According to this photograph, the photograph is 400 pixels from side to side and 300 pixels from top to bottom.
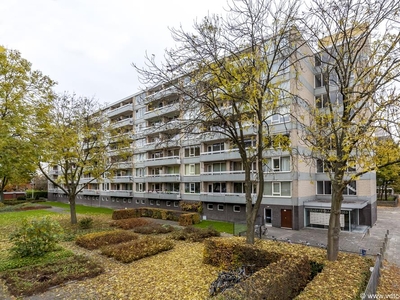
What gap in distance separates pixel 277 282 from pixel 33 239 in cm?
1215

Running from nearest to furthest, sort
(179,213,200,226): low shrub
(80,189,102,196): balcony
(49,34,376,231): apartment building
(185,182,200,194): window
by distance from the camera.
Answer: (49,34,376,231): apartment building
(179,213,200,226): low shrub
(185,182,200,194): window
(80,189,102,196): balcony

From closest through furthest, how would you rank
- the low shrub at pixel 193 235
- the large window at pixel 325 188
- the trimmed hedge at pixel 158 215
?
the low shrub at pixel 193 235 < the large window at pixel 325 188 < the trimmed hedge at pixel 158 215

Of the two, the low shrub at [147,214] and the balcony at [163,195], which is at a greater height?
the balcony at [163,195]

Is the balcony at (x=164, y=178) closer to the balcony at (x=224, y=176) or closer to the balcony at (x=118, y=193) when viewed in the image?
the balcony at (x=224, y=176)

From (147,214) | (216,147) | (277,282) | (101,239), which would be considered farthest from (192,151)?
(277,282)

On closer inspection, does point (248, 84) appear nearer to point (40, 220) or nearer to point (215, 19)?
point (215, 19)

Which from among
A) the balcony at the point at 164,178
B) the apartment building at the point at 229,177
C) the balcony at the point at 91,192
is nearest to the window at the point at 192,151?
the apartment building at the point at 229,177

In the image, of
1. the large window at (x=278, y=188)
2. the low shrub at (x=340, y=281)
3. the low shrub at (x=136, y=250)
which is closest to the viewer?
the low shrub at (x=340, y=281)

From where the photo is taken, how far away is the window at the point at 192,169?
101ft

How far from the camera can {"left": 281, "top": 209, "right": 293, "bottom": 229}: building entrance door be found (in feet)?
74.4

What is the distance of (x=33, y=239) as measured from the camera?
12.6 metres

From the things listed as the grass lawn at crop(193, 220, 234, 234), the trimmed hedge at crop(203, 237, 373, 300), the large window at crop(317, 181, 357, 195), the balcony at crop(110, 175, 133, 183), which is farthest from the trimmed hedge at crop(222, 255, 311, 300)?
the balcony at crop(110, 175, 133, 183)

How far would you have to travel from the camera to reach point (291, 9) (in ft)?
35.4

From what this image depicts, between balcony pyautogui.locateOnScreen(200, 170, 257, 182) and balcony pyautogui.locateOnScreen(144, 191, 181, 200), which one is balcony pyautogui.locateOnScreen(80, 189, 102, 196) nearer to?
balcony pyautogui.locateOnScreen(144, 191, 181, 200)
